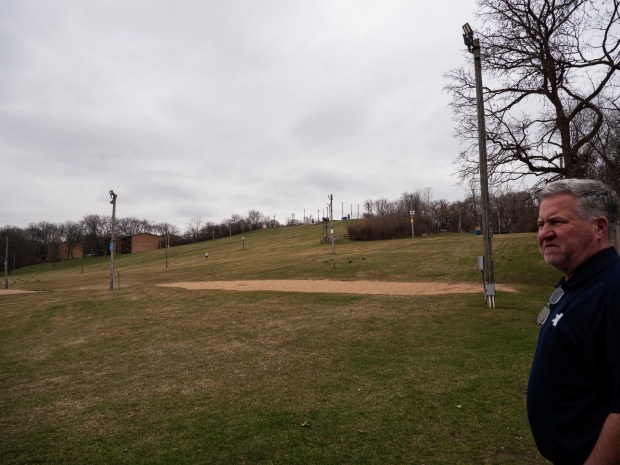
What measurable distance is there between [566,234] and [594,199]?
0.21 meters

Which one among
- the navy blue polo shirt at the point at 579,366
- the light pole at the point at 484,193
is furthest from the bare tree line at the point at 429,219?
the navy blue polo shirt at the point at 579,366

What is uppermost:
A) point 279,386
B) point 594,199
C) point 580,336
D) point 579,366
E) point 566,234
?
point 594,199

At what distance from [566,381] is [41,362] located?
1016 cm

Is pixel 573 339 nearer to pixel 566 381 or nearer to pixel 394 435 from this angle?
pixel 566 381

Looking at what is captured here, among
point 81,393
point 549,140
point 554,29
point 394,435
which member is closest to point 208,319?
point 81,393

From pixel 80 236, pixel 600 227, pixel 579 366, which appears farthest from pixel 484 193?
pixel 80 236

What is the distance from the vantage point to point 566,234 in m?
1.88

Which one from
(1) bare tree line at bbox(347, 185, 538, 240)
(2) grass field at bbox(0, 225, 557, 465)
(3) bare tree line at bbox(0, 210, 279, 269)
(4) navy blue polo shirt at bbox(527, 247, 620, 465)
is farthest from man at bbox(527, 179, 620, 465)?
(3) bare tree line at bbox(0, 210, 279, 269)

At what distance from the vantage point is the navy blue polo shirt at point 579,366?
155cm

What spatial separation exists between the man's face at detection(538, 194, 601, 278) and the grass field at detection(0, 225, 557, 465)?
107 inches

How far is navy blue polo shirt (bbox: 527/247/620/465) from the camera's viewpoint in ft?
5.10

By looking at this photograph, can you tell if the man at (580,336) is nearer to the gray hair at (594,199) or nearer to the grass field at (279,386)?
the gray hair at (594,199)

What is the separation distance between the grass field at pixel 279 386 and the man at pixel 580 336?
2.33 m

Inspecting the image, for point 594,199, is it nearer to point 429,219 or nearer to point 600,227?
point 600,227
